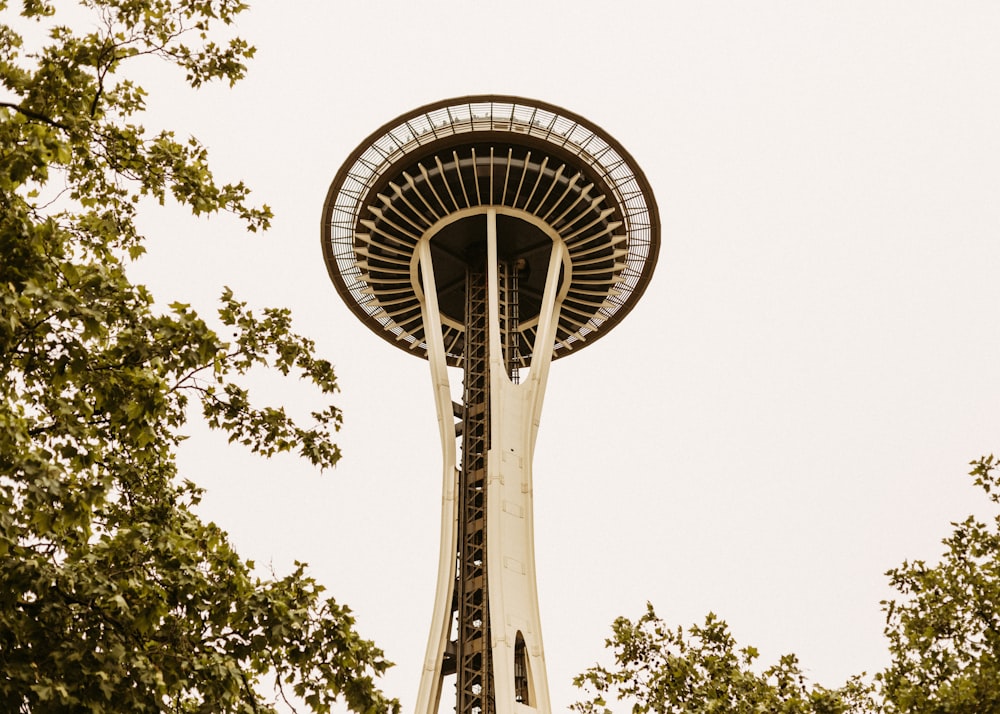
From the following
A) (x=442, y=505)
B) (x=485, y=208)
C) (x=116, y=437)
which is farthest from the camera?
(x=485, y=208)

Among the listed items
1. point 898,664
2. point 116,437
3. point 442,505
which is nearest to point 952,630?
point 898,664

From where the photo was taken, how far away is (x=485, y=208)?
40438 mm

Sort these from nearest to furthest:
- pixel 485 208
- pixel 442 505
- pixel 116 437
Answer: pixel 116 437, pixel 442 505, pixel 485 208

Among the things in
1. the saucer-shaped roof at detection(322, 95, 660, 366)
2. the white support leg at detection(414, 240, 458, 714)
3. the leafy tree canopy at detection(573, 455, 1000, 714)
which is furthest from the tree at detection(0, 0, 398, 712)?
the saucer-shaped roof at detection(322, 95, 660, 366)

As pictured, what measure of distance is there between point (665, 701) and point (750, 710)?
1.69 metres

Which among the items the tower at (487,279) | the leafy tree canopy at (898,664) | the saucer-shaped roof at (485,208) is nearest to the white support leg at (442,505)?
the tower at (487,279)

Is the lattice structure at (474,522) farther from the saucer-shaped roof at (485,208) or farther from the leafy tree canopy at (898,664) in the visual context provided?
the leafy tree canopy at (898,664)

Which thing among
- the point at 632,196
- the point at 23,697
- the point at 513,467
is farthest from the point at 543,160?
the point at 23,697

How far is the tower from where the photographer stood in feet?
106

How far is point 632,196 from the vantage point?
131 ft

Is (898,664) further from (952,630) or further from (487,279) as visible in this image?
(487,279)

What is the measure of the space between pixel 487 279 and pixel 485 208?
2.74m

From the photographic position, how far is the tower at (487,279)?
32.2 meters

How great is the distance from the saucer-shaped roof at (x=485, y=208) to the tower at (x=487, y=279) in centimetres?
6
